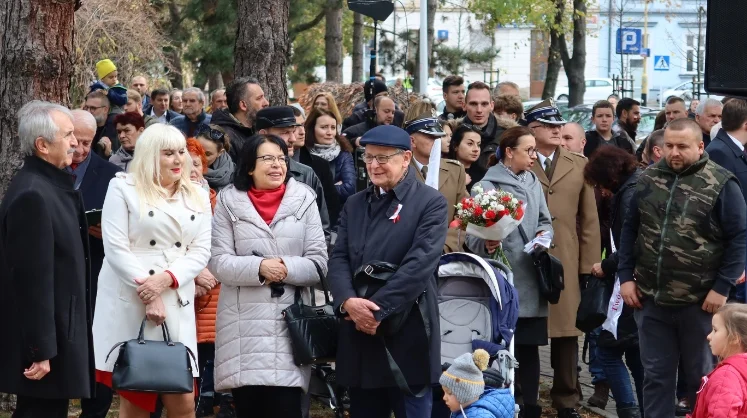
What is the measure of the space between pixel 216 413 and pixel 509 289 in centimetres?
250

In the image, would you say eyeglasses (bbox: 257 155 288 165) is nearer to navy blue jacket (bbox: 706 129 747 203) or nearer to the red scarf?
the red scarf

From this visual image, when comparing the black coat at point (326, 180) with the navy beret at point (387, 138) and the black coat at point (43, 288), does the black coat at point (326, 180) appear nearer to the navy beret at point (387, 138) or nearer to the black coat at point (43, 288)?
the navy beret at point (387, 138)

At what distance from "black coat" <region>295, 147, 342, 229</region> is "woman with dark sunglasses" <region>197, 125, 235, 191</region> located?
81 cm

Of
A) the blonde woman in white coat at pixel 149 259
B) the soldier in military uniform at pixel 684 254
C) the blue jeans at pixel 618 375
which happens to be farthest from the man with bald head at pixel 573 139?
the blonde woman in white coat at pixel 149 259

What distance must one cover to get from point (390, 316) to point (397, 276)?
0.22 m

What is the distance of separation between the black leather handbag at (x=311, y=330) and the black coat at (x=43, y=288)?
1.16 meters

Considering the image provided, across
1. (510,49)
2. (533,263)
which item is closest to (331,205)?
(533,263)

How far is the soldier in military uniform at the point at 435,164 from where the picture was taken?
342 inches

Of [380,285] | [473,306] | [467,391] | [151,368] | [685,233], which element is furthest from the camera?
[473,306]

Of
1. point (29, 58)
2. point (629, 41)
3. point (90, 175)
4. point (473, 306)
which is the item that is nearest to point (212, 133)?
point (90, 175)

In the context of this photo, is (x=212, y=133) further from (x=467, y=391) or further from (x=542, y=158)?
(x=467, y=391)

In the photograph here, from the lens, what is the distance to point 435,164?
28.3ft

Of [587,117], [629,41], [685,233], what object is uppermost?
[629,41]

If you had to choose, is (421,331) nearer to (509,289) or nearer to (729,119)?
(509,289)
